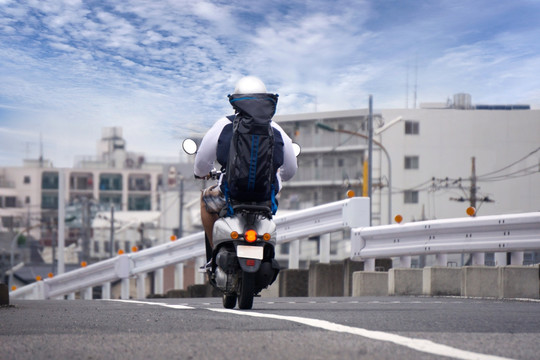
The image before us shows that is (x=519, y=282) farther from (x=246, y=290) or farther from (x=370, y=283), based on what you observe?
(x=246, y=290)

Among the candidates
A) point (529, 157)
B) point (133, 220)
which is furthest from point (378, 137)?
point (133, 220)

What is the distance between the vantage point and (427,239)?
12102 mm

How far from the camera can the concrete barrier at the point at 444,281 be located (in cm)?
1144

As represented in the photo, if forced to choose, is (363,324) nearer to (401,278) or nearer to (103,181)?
(401,278)

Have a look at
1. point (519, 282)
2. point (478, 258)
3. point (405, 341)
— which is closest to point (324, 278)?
point (478, 258)

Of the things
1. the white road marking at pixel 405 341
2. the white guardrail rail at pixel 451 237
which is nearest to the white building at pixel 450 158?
the white guardrail rail at pixel 451 237

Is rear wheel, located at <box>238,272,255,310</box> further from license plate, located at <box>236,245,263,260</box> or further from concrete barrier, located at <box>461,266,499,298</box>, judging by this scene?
concrete barrier, located at <box>461,266,499,298</box>

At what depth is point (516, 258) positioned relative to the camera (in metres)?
10.7

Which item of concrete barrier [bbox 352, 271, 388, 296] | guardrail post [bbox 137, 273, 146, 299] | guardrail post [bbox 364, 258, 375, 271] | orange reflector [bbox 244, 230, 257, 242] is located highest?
orange reflector [bbox 244, 230, 257, 242]

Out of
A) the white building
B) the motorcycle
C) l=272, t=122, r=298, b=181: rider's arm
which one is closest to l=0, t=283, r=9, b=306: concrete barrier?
the motorcycle

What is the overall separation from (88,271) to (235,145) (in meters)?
14.2

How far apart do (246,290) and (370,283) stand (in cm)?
635

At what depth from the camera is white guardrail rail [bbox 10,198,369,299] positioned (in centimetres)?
1407

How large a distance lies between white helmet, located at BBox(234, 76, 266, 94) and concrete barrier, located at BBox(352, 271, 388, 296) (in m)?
6.67
